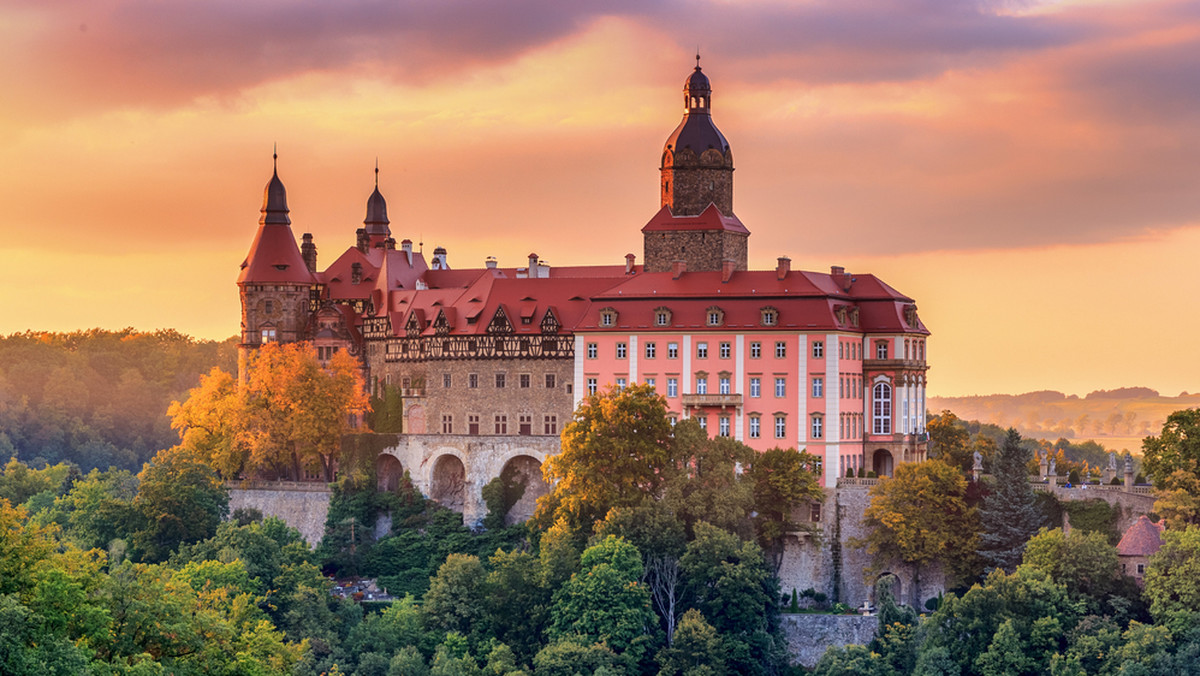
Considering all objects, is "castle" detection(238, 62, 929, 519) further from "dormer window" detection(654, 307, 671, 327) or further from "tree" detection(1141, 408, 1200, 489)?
"tree" detection(1141, 408, 1200, 489)

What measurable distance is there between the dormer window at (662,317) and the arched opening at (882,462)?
1060 centimetres

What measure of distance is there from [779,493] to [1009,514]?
9246mm

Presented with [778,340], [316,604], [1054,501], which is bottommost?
[316,604]

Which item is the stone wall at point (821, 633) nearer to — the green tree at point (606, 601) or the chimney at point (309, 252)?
the green tree at point (606, 601)

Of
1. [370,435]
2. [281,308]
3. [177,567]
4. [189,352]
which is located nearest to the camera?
[177,567]

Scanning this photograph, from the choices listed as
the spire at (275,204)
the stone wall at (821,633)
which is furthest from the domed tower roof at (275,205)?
the stone wall at (821,633)

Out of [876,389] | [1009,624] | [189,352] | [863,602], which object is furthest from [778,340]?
[189,352]

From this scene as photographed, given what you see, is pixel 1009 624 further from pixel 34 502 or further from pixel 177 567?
pixel 34 502

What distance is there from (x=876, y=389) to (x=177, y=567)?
30479 millimetres

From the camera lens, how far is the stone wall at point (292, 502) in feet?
279

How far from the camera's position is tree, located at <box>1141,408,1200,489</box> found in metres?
68.8

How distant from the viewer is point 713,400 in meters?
79.7

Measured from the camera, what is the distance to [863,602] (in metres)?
73.8

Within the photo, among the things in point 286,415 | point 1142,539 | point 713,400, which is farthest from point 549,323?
point 1142,539
